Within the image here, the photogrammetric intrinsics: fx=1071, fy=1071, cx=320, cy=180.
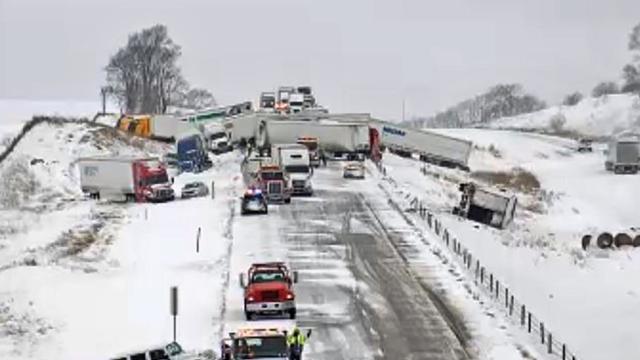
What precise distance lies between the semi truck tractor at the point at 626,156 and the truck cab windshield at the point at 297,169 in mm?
45741

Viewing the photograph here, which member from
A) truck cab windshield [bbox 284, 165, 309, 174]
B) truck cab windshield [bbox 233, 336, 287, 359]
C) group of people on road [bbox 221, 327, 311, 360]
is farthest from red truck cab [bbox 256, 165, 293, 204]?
truck cab windshield [bbox 233, 336, 287, 359]

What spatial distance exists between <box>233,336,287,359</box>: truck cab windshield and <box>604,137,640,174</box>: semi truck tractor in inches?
3170

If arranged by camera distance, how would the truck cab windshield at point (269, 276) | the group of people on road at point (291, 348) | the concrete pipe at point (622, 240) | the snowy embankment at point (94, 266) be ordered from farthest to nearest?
the concrete pipe at point (622, 240), the truck cab windshield at point (269, 276), the snowy embankment at point (94, 266), the group of people on road at point (291, 348)

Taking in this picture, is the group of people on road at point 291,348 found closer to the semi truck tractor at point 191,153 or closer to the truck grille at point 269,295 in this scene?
the truck grille at point 269,295

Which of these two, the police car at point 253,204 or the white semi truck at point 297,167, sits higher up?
the white semi truck at point 297,167

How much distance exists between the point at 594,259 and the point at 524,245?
149 inches

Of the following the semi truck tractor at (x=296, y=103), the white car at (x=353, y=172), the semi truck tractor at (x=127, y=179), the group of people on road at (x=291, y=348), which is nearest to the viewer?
the group of people on road at (x=291, y=348)

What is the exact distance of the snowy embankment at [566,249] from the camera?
41.4 m

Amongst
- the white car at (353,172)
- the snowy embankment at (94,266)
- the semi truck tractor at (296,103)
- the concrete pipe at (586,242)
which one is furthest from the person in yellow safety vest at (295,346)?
the semi truck tractor at (296,103)

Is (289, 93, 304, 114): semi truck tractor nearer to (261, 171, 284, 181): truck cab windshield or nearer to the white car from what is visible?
the white car

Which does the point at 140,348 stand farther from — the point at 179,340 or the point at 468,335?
the point at 468,335

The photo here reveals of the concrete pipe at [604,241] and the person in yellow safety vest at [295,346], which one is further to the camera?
the concrete pipe at [604,241]

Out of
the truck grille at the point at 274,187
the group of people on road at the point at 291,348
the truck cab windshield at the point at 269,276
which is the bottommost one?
the group of people on road at the point at 291,348

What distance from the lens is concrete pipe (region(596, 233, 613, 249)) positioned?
2393 inches
